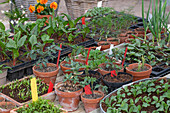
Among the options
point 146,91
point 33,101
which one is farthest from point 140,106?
point 33,101

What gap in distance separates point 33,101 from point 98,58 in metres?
1.34

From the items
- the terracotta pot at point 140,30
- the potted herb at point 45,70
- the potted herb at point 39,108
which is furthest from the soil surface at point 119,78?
the terracotta pot at point 140,30

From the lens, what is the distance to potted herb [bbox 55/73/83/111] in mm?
2721

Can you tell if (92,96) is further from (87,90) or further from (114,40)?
(114,40)

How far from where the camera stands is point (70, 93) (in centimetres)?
271

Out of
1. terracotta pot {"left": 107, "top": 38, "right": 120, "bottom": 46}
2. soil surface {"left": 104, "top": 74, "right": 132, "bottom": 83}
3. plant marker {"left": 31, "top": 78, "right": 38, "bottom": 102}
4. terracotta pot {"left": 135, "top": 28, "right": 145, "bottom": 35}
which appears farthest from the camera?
terracotta pot {"left": 135, "top": 28, "right": 145, "bottom": 35}

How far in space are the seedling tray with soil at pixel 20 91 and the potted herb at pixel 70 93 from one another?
0.13m

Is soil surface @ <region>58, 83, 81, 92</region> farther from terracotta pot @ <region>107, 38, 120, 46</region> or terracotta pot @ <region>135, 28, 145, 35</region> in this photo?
terracotta pot @ <region>135, 28, 145, 35</region>

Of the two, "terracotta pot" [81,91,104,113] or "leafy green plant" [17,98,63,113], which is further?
"terracotta pot" [81,91,104,113]

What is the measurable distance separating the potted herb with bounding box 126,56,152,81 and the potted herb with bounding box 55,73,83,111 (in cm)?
78

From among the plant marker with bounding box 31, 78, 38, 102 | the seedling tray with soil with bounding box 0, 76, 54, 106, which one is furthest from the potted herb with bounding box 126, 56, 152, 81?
the plant marker with bounding box 31, 78, 38, 102

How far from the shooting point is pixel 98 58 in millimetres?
3582

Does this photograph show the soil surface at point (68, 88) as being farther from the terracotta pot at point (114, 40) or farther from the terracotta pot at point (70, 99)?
the terracotta pot at point (114, 40)

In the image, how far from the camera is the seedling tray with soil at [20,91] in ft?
8.94
